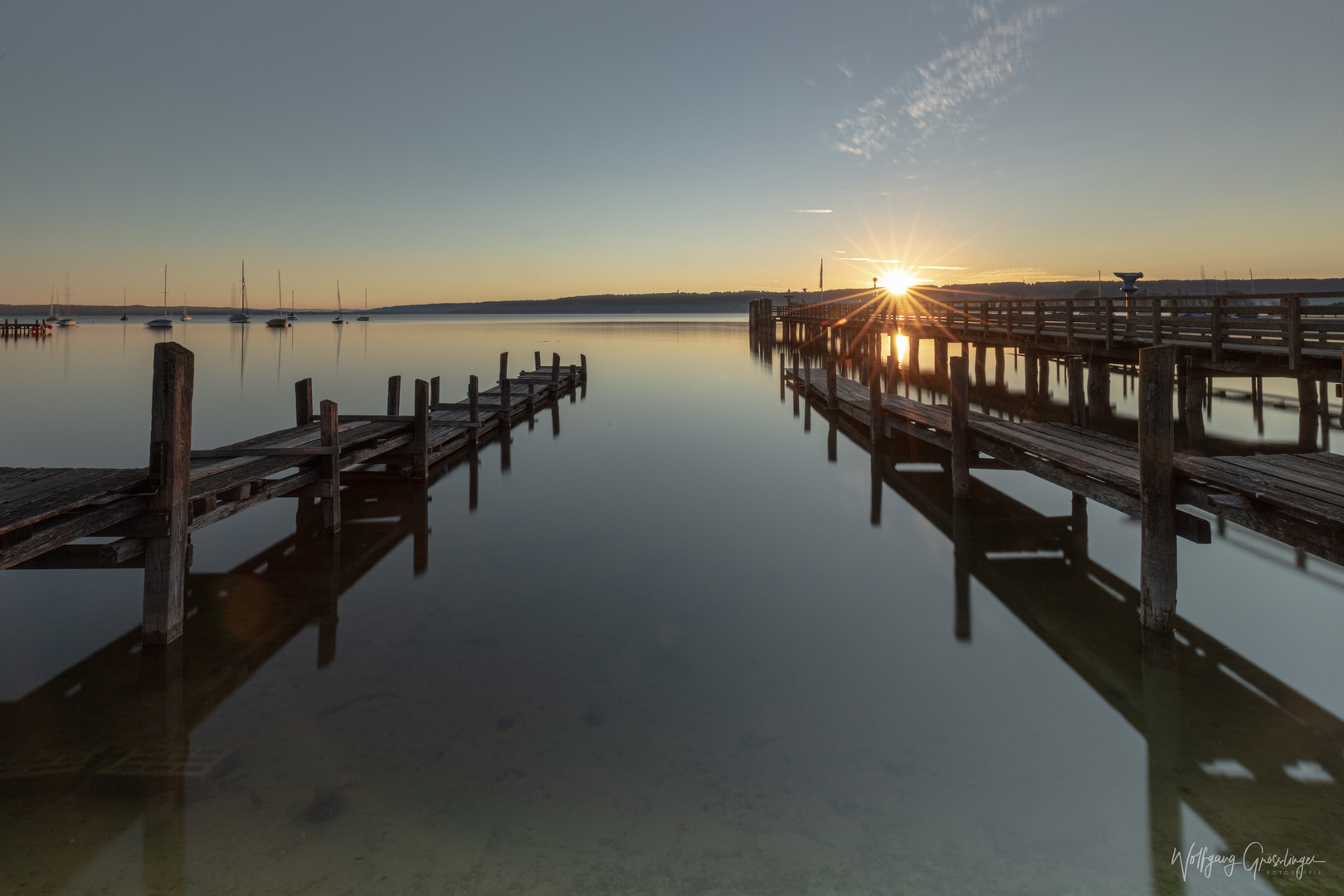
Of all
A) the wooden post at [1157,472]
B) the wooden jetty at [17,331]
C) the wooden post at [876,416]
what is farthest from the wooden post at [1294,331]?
the wooden jetty at [17,331]

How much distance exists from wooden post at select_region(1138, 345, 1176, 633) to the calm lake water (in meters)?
0.87

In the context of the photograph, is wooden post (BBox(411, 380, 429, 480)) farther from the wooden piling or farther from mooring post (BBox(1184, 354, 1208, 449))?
mooring post (BBox(1184, 354, 1208, 449))

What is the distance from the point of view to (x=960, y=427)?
1285 centimetres

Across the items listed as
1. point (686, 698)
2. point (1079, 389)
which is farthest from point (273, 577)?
point (1079, 389)

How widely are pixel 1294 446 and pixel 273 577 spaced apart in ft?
74.5

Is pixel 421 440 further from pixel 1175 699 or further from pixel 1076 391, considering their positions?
pixel 1076 391

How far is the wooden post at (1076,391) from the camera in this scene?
18.1 m

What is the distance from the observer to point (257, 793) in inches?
201

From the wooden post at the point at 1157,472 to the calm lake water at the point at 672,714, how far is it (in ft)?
2.86

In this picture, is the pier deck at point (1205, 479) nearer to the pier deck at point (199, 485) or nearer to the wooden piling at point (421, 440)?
the pier deck at point (199, 485)

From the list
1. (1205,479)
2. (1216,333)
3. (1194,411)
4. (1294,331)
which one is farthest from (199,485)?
(1194,411)

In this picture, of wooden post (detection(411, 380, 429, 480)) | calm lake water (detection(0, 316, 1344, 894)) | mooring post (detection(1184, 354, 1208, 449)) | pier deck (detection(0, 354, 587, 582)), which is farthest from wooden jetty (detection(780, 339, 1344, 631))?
wooden post (detection(411, 380, 429, 480))

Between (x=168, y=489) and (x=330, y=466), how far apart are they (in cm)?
424

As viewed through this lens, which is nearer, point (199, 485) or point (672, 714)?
point (672, 714)
